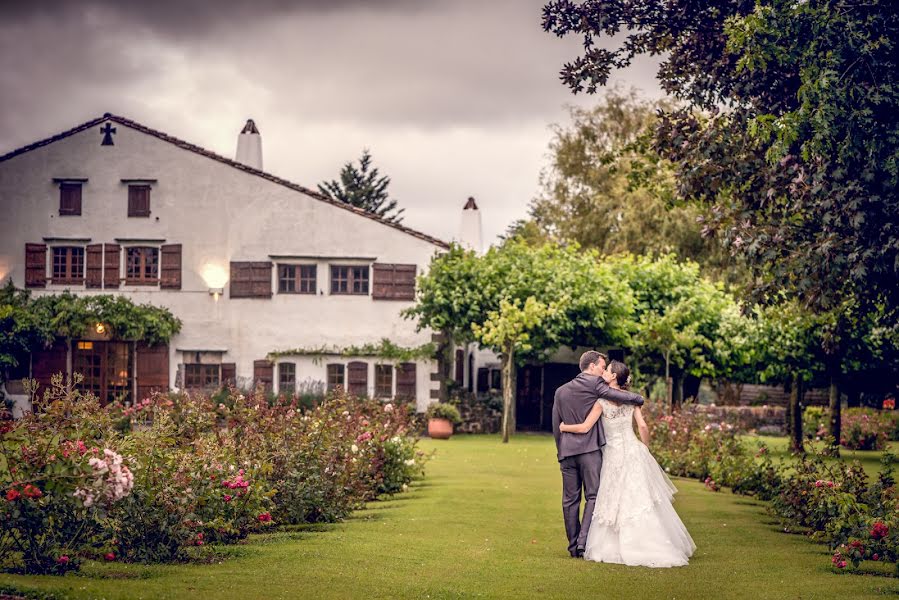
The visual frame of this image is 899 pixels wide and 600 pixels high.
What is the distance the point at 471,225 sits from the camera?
36188 mm

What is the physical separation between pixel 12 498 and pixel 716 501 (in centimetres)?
1090

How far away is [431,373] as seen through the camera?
103ft

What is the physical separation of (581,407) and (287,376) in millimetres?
21631

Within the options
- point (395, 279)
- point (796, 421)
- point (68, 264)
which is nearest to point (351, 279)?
point (395, 279)

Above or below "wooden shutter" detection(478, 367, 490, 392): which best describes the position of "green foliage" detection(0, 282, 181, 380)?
above

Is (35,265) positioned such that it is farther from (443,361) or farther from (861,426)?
(861,426)

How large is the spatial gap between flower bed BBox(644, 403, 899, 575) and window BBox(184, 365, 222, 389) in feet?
47.7

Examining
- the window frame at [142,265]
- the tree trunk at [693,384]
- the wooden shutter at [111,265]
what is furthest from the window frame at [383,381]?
the tree trunk at [693,384]

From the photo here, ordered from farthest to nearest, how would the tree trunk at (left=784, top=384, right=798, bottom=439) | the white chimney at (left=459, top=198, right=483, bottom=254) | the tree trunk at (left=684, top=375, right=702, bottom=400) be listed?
the tree trunk at (left=684, top=375, right=702, bottom=400) → the white chimney at (left=459, top=198, right=483, bottom=254) → the tree trunk at (left=784, top=384, right=798, bottom=439)

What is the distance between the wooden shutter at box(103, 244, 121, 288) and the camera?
31.4 m

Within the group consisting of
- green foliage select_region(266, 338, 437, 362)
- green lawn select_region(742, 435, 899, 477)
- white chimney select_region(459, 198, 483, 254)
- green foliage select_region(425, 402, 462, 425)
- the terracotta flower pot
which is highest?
white chimney select_region(459, 198, 483, 254)

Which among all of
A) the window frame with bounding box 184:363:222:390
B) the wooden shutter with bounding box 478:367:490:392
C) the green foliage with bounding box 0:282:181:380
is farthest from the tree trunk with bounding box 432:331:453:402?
the green foliage with bounding box 0:282:181:380

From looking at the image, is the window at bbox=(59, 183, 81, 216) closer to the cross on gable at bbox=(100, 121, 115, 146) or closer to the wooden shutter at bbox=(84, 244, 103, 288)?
the wooden shutter at bbox=(84, 244, 103, 288)

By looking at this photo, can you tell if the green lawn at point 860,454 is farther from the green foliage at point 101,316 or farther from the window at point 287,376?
the green foliage at point 101,316
